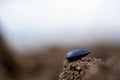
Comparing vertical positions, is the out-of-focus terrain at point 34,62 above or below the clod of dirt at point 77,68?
above

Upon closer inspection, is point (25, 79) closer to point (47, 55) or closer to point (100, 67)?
point (47, 55)

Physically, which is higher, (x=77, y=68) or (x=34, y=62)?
(x=34, y=62)

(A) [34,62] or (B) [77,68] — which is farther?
(A) [34,62]

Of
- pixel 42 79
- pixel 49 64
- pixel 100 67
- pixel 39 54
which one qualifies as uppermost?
pixel 39 54

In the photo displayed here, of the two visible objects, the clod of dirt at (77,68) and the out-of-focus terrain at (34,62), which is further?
the out-of-focus terrain at (34,62)

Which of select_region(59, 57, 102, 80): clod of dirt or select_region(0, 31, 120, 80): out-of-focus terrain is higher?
select_region(0, 31, 120, 80): out-of-focus terrain

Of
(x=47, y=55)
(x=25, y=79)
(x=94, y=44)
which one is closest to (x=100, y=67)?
(x=94, y=44)

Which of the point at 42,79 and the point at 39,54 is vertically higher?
the point at 39,54

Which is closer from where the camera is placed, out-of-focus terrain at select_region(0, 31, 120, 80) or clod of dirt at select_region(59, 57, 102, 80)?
clod of dirt at select_region(59, 57, 102, 80)
